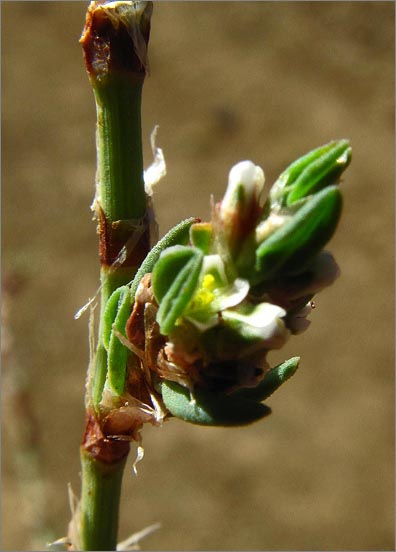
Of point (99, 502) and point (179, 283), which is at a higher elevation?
point (179, 283)

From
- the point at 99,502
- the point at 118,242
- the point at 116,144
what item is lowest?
the point at 99,502

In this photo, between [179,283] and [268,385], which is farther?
[268,385]

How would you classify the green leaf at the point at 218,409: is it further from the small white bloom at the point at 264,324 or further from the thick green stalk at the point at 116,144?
the thick green stalk at the point at 116,144

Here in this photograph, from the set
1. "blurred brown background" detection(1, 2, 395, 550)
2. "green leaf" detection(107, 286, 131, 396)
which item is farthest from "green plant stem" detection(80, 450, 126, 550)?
"blurred brown background" detection(1, 2, 395, 550)

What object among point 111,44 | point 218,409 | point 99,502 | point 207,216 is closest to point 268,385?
point 218,409

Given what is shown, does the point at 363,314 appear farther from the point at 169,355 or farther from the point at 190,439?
the point at 169,355

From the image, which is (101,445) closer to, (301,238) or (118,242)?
(118,242)

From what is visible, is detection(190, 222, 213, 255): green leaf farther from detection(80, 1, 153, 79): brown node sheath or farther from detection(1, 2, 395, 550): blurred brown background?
detection(1, 2, 395, 550): blurred brown background

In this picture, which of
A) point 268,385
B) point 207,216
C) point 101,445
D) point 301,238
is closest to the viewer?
point 301,238

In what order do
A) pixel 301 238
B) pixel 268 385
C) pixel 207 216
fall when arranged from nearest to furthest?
pixel 301 238, pixel 268 385, pixel 207 216

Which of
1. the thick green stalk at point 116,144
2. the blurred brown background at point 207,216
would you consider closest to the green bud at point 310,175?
the thick green stalk at point 116,144
